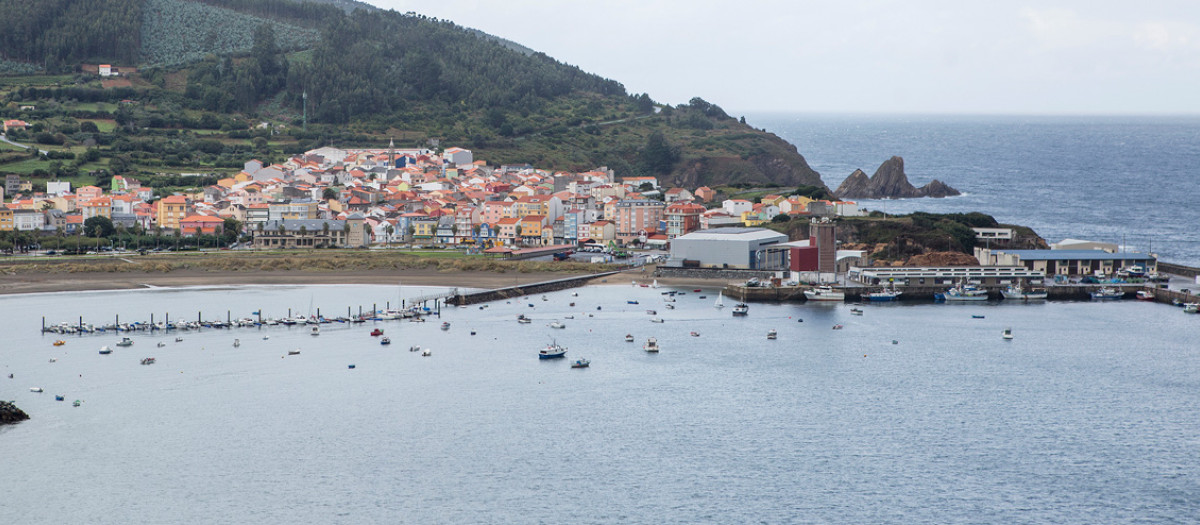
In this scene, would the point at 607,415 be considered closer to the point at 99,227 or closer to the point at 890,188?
the point at 99,227

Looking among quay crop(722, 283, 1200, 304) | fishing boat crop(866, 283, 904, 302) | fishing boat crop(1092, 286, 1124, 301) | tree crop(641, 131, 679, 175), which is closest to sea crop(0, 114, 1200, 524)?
fishing boat crop(866, 283, 904, 302)

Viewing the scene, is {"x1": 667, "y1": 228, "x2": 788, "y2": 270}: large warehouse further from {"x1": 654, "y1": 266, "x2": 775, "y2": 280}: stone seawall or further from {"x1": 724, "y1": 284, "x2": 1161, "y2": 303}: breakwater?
{"x1": 724, "y1": 284, "x2": 1161, "y2": 303}: breakwater

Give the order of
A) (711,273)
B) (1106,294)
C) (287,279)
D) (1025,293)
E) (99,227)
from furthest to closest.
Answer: (99,227), (711,273), (287,279), (1025,293), (1106,294)

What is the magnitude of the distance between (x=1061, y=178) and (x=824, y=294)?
64.0 metres

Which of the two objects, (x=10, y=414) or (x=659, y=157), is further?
(x=659, y=157)

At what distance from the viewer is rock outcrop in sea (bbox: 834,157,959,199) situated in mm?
80938

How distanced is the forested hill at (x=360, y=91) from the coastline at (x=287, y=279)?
30416 millimetres

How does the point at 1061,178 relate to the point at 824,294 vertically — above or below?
above

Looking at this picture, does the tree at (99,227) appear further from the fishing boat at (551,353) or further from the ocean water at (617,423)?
the fishing boat at (551,353)

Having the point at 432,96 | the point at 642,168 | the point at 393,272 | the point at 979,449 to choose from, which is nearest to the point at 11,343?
the point at 393,272

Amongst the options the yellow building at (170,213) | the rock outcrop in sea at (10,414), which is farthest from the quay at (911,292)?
the yellow building at (170,213)

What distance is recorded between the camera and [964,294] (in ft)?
138

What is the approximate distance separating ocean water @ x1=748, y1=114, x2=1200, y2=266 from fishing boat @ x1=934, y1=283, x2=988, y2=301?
11.3m

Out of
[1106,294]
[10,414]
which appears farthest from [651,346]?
[1106,294]
